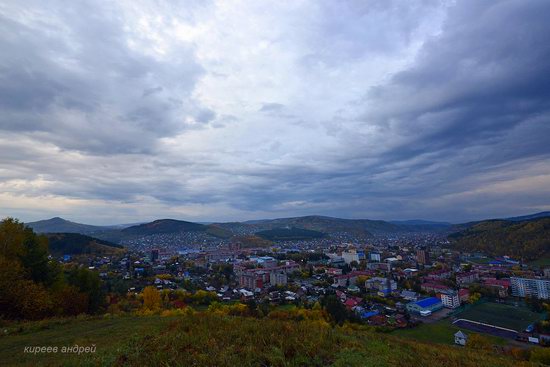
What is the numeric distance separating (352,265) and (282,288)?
51.8 metres

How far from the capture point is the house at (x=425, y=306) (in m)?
46.2

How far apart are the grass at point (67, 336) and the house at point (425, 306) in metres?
48.3

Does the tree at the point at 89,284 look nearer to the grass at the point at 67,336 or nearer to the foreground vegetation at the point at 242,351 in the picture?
the grass at the point at 67,336

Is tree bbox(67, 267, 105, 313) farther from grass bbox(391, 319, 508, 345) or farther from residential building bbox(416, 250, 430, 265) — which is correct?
residential building bbox(416, 250, 430, 265)

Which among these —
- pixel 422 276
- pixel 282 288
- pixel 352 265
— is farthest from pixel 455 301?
pixel 352 265

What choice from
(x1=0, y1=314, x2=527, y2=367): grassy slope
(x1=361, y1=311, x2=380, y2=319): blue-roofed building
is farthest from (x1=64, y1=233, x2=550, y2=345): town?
(x1=0, y1=314, x2=527, y2=367): grassy slope

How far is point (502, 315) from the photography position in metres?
44.2

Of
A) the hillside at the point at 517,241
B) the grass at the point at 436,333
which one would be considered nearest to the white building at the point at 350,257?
the hillside at the point at 517,241

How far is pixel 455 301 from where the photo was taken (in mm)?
51469

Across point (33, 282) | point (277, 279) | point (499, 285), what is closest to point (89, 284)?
point (33, 282)

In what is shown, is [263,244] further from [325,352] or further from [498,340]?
[325,352]

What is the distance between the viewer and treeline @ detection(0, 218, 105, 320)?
15.7 m

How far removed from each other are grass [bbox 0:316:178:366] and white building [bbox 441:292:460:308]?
57.6m

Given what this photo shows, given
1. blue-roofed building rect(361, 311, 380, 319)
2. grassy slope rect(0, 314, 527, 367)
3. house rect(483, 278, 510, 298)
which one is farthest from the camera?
house rect(483, 278, 510, 298)
